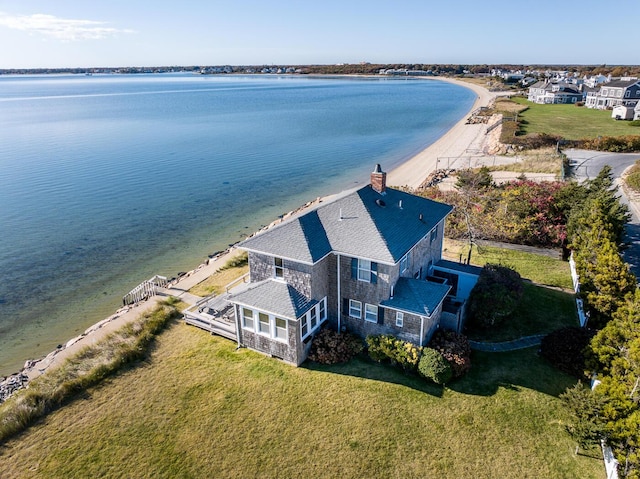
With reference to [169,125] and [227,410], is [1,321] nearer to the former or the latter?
[227,410]

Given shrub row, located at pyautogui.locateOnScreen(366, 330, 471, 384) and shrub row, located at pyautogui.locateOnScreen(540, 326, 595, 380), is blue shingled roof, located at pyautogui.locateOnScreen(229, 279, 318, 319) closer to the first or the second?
shrub row, located at pyautogui.locateOnScreen(366, 330, 471, 384)

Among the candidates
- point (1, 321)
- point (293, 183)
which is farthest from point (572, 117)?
point (1, 321)

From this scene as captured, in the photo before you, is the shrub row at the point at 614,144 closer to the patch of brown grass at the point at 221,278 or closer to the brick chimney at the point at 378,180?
the brick chimney at the point at 378,180

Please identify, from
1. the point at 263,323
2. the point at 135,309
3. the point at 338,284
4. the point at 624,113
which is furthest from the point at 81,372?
the point at 624,113

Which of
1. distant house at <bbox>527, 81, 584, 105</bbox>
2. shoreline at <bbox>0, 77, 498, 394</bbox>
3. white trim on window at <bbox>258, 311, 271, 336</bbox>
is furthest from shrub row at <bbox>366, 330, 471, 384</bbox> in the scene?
distant house at <bbox>527, 81, 584, 105</bbox>

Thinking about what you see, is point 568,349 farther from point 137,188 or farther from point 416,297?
point 137,188
